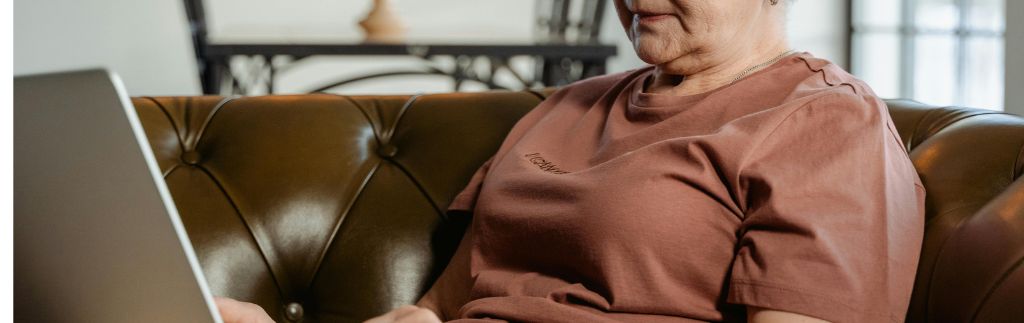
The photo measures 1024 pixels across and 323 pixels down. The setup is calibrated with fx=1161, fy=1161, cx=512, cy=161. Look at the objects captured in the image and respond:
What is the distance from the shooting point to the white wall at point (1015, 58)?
76.7 inches

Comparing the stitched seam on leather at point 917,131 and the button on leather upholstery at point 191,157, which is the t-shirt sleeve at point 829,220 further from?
the button on leather upholstery at point 191,157

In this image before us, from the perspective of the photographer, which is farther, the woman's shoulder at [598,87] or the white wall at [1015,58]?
the white wall at [1015,58]

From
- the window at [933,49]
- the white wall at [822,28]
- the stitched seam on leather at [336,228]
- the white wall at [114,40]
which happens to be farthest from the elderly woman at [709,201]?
the white wall at [114,40]

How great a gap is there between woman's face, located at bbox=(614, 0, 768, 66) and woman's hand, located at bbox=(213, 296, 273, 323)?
1.74 ft

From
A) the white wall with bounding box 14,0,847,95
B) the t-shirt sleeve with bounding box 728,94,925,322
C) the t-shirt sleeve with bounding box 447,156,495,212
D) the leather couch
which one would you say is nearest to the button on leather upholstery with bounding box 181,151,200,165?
the leather couch

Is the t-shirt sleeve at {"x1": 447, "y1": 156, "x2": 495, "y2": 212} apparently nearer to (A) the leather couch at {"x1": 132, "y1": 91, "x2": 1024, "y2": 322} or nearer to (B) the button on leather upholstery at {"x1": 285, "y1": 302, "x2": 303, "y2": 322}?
(A) the leather couch at {"x1": 132, "y1": 91, "x2": 1024, "y2": 322}

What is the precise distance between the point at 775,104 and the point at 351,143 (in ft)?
2.15

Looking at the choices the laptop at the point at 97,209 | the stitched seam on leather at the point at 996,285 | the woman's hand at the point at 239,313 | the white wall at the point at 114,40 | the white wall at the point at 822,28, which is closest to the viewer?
the laptop at the point at 97,209

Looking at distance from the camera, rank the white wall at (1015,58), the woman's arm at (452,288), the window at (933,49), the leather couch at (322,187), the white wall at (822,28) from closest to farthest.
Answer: the woman's arm at (452,288) → the leather couch at (322,187) → the white wall at (1015,58) → the window at (933,49) → the white wall at (822,28)

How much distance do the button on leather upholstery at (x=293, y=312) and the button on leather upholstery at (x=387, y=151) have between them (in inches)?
9.5

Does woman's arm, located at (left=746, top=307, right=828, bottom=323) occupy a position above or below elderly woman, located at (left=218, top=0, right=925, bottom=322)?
below

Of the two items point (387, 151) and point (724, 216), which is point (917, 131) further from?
point (387, 151)

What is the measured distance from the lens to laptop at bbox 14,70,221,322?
634 mm

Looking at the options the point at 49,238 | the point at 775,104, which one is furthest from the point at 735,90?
the point at 49,238
